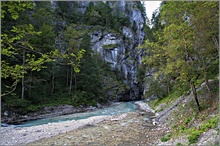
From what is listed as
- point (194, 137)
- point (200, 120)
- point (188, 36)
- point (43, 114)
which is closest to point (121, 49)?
point (43, 114)

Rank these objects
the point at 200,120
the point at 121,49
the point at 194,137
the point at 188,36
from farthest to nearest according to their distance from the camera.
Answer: the point at 121,49 < the point at 188,36 < the point at 200,120 < the point at 194,137

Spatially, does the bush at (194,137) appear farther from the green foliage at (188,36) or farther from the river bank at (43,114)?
the river bank at (43,114)

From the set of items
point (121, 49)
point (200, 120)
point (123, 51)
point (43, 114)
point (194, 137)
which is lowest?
point (43, 114)

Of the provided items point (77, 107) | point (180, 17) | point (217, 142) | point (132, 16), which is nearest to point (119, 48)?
point (132, 16)

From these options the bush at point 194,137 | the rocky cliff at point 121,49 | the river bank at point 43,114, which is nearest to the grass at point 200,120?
the bush at point 194,137

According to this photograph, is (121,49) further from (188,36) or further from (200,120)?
(200,120)

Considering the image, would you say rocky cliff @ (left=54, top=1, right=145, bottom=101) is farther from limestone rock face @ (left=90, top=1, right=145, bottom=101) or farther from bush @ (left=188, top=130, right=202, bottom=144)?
bush @ (left=188, top=130, right=202, bottom=144)

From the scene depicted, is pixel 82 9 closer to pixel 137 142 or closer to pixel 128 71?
pixel 128 71

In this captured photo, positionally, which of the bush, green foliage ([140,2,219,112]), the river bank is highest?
green foliage ([140,2,219,112])

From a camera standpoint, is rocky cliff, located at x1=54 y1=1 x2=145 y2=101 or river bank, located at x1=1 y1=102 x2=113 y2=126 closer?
river bank, located at x1=1 y1=102 x2=113 y2=126

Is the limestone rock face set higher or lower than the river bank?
higher

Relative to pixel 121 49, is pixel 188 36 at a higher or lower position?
lower

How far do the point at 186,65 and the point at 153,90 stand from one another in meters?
16.4

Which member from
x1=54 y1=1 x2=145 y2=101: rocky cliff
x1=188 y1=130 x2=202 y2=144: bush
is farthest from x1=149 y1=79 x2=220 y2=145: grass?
x1=54 y1=1 x2=145 y2=101: rocky cliff
